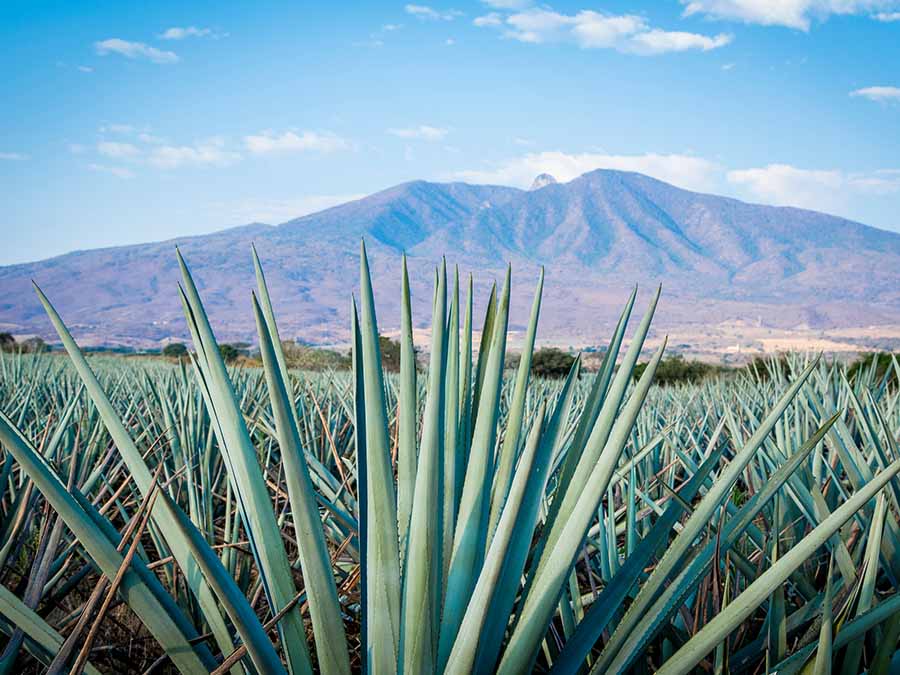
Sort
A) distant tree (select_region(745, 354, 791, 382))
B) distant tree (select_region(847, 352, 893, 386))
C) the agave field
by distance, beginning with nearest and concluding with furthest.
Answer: the agave field < distant tree (select_region(847, 352, 893, 386)) < distant tree (select_region(745, 354, 791, 382))

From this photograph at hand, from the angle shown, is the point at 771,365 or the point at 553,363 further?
the point at 553,363

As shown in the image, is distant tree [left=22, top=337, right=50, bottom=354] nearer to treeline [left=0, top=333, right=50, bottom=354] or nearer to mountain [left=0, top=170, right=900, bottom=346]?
treeline [left=0, top=333, right=50, bottom=354]

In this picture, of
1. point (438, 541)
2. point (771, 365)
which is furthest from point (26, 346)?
point (438, 541)

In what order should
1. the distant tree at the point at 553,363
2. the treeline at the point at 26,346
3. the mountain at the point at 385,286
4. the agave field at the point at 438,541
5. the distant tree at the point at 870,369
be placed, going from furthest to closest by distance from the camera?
the mountain at the point at 385,286 → the distant tree at the point at 553,363 → the treeline at the point at 26,346 → the distant tree at the point at 870,369 → the agave field at the point at 438,541

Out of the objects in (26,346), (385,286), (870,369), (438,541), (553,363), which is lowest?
(385,286)

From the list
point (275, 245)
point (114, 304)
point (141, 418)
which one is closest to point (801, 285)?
point (275, 245)

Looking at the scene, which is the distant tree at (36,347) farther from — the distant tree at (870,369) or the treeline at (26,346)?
the distant tree at (870,369)

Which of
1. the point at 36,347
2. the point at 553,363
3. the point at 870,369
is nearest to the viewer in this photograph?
the point at 870,369

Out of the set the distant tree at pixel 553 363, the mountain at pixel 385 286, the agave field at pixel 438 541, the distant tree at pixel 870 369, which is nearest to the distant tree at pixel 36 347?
the distant tree at pixel 870 369

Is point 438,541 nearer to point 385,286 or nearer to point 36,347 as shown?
point 36,347

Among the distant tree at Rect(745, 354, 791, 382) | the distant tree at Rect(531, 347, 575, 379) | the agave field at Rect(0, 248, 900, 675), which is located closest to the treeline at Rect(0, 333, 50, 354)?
the distant tree at Rect(745, 354, 791, 382)

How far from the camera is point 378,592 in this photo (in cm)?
88

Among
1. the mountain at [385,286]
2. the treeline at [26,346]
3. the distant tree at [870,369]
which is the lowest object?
the mountain at [385,286]

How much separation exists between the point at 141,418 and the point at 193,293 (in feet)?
8.23
